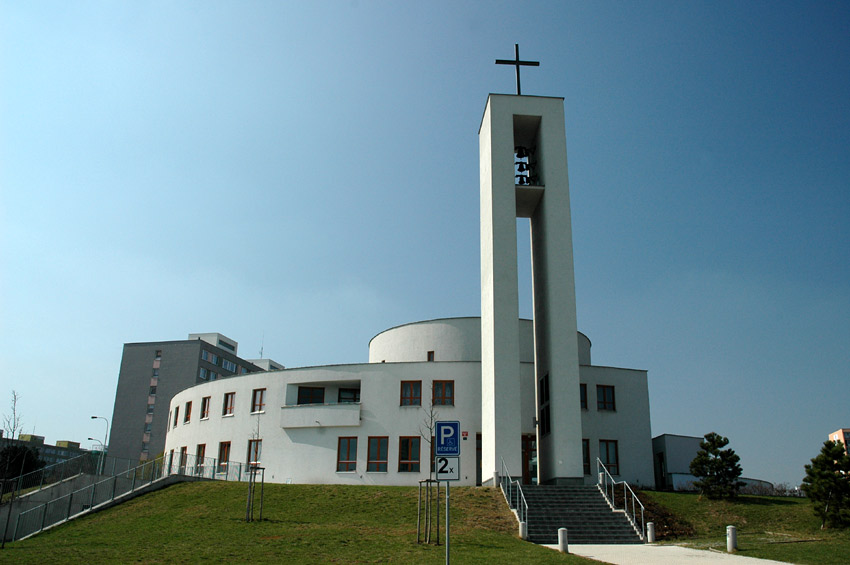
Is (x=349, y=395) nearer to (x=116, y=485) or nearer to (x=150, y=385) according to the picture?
(x=116, y=485)

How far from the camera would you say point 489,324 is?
29.9 meters

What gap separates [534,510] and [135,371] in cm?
7585

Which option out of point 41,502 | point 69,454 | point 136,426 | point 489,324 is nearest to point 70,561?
point 41,502

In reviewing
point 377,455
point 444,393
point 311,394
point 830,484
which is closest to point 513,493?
point 444,393

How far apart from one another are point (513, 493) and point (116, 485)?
53.8 ft

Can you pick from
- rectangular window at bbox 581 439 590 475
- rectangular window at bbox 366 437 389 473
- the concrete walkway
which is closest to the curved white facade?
rectangular window at bbox 366 437 389 473

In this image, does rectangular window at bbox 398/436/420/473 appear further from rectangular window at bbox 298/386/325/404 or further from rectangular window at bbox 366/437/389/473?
rectangular window at bbox 298/386/325/404

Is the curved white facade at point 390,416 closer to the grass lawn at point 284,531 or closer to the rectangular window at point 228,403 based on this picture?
the rectangular window at point 228,403

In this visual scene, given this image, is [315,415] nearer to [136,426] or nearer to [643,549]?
[643,549]

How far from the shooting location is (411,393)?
35.2 metres

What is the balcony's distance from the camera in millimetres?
35406

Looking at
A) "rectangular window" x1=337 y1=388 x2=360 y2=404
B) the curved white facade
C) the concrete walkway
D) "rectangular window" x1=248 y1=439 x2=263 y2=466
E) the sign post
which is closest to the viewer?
the sign post

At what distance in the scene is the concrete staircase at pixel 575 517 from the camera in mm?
21688

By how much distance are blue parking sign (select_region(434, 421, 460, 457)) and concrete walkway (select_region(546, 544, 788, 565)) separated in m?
5.77
